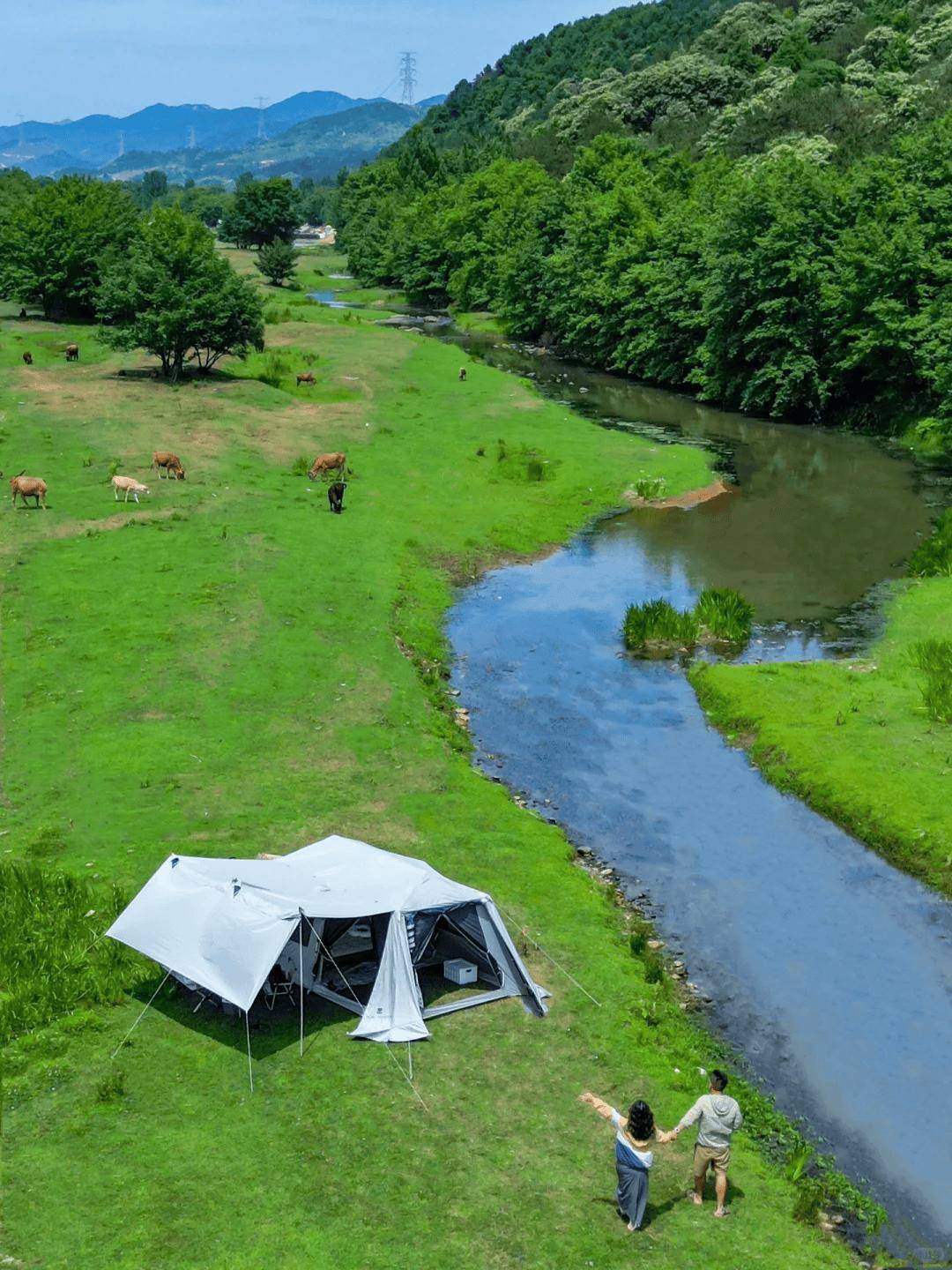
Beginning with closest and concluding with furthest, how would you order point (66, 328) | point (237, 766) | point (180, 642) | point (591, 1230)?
point (591, 1230)
point (237, 766)
point (180, 642)
point (66, 328)

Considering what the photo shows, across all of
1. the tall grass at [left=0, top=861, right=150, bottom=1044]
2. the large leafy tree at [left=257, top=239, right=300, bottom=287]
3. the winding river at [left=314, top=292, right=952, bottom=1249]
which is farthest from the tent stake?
the large leafy tree at [left=257, top=239, right=300, bottom=287]

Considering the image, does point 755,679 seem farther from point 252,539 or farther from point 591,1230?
point 591,1230

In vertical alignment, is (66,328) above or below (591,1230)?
above

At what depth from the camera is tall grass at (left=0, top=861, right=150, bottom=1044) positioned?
19812 millimetres

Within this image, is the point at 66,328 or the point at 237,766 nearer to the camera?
the point at 237,766

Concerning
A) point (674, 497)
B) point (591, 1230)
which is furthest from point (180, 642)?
point (674, 497)

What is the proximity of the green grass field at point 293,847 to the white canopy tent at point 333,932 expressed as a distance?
636 millimetres

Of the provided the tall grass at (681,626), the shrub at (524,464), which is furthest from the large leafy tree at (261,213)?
the tall grass at (681,626)

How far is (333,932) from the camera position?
68.2 feet

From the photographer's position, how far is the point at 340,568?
43719 millimetres

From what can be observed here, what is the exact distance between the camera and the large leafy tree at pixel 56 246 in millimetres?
90125

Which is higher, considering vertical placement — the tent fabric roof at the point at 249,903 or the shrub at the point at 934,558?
the tent fabric roof at the point at 249,903

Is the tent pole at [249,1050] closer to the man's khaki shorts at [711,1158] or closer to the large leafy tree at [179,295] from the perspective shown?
the man's khaki shorts at [711,1158]

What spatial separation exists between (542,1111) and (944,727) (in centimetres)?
1840
